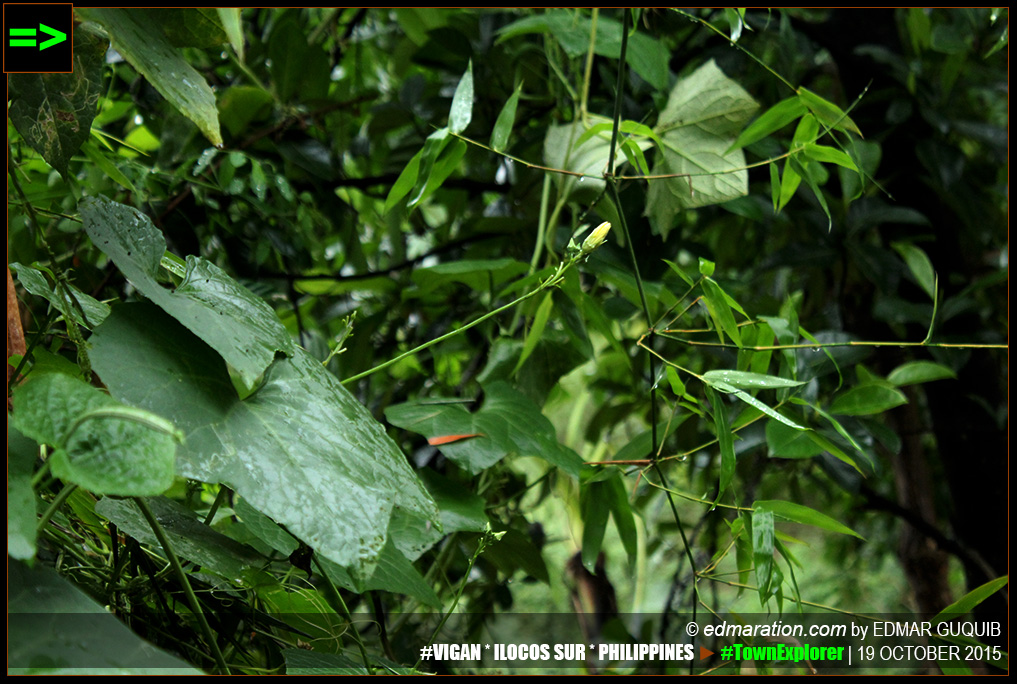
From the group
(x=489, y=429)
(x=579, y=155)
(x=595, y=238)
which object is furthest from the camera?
(x=579, y=155)

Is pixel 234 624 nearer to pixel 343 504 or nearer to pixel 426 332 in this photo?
pixel 343 504

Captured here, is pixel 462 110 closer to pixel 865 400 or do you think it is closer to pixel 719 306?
pixel 719 306

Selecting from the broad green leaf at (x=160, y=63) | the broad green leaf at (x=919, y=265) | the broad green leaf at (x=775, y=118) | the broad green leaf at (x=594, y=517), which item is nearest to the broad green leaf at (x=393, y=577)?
the broad green leaf at (x=594, y=517)

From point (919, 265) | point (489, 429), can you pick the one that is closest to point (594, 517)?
point (489, 429)

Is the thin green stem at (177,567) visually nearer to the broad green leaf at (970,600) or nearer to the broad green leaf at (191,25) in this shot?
the broad green leaf at (191,25)

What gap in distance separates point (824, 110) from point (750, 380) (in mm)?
188

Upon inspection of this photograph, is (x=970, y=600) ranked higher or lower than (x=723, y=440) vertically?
lower

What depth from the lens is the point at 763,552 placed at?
0.30 meters

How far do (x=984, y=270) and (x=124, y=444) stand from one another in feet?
2.83

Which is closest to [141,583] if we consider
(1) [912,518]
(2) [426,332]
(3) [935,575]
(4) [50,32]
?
(4) [50,32]

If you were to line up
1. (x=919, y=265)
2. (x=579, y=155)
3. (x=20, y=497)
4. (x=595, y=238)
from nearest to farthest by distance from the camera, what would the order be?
(x=20, y=497), (x=595, y=238), (x=579, y=155), (x=919, y=265)

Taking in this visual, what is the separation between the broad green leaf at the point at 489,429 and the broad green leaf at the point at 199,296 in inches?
5.2

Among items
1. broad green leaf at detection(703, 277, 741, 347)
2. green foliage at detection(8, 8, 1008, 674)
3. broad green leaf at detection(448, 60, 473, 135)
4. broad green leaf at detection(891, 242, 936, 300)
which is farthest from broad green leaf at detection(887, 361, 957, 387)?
broad green leaf at detection(448, 60, 473, 135)

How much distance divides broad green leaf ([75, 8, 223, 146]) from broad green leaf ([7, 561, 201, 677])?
172mm
